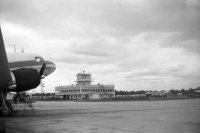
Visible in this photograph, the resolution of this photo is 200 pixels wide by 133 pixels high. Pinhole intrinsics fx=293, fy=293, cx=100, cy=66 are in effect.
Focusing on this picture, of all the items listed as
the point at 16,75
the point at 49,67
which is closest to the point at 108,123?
the point at 16,75

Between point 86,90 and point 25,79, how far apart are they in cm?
11701

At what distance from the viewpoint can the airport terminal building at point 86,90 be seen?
136 metres

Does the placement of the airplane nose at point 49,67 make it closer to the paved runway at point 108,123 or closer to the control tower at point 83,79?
the paved runway at point 108,123

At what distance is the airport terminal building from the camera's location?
136 metres

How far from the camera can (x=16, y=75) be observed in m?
20.5

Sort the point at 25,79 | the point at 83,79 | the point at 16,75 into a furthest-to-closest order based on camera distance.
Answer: the point at 83,79 → the point at 25,79 → the point at 16,75

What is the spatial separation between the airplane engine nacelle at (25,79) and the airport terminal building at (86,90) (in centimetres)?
11298

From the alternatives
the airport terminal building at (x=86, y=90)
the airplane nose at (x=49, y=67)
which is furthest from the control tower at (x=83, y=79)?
the airplane nose at (x=49, y=67)

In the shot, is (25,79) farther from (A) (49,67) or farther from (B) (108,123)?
(A) (49,67)

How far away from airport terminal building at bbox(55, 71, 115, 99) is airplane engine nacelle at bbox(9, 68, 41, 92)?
113 metres

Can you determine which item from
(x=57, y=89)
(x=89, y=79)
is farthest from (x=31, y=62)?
(x=57, y=89)

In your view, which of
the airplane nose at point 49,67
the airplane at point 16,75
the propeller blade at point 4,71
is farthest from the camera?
the airplane nose at point 49,67

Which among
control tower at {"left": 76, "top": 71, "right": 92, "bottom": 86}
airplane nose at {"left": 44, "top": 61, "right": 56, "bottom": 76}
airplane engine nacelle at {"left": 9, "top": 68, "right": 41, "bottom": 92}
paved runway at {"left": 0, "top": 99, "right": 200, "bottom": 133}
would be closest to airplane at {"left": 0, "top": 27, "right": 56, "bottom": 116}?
airplane engine nacelle at {"left": 9, "top": 68, "right": 41, "bottom": 92}

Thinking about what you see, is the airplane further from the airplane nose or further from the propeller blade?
the airplane nose
